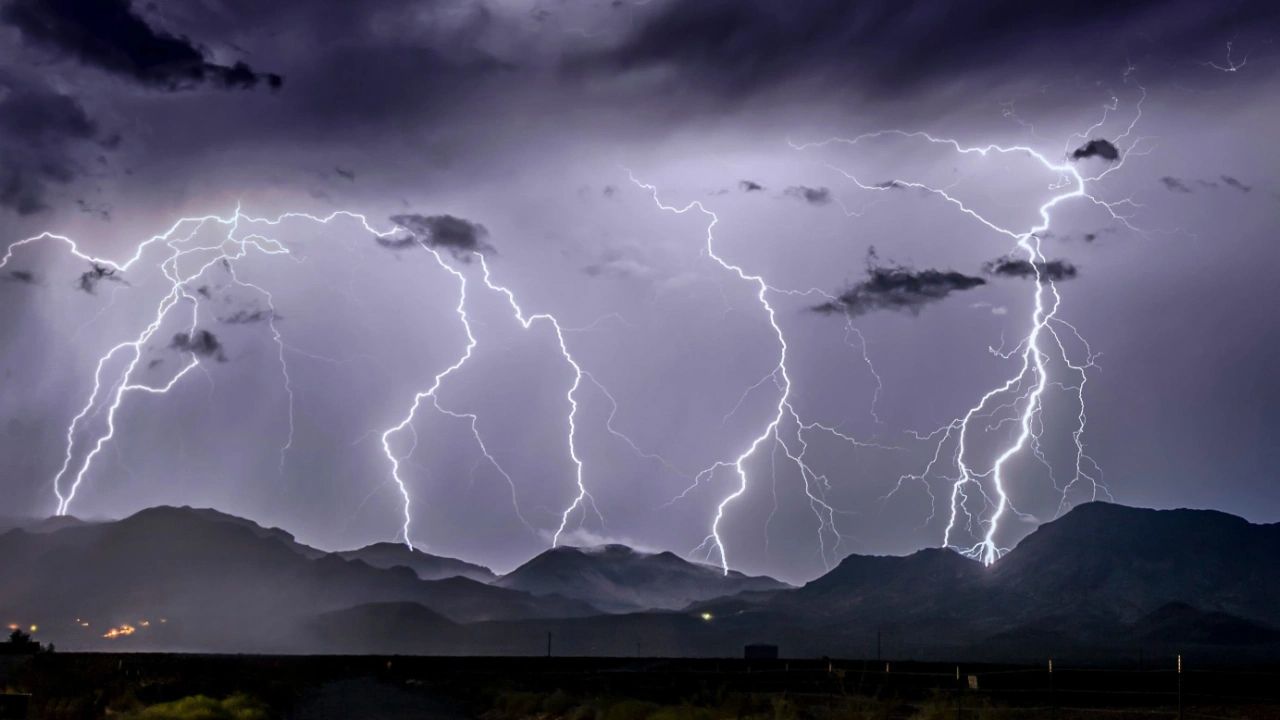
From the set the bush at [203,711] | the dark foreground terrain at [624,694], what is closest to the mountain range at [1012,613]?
the dark foreground terrain at [624,694]

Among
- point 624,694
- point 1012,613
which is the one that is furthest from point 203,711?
point 1012,613

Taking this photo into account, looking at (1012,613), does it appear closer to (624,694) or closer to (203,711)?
Result: (624,694)

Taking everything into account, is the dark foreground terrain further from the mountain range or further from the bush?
the mountain range

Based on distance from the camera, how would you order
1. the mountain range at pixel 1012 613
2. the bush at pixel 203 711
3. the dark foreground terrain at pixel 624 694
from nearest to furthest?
the bush at pixel 203 711
the dark foreground terrain at pixel 624 694
the mountain range at pixel 1012 613

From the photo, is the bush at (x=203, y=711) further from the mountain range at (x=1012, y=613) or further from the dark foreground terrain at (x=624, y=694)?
the mountain range at (x=1012, y=613)

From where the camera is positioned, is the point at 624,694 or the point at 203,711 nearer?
the point at 203,711

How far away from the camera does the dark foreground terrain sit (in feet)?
90.9

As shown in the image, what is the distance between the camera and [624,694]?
38.8 m

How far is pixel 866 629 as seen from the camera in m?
160

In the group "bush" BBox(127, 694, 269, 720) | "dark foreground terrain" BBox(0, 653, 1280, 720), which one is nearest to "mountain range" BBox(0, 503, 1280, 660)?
"dark foreground terrain" BBox(0, 653, 1280, 720)

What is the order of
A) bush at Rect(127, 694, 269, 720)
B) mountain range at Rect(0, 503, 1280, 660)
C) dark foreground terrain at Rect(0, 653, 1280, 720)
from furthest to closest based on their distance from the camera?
1. mountain range at Rect(0, 503, 1280, 660)
2. dark foreground terrain at Rect(0, 653, 1280, 720)
3. bush at Rect(127, 694, 269, 720)

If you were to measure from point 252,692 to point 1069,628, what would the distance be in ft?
388

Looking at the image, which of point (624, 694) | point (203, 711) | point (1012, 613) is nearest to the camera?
point (203, 711)

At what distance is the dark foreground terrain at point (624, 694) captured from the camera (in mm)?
27719
